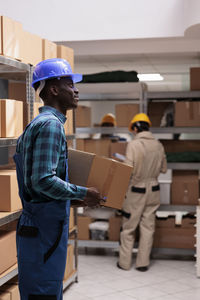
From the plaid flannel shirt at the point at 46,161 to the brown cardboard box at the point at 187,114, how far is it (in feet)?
13.5

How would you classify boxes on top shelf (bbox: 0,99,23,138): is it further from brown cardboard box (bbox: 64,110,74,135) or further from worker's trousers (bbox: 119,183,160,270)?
worker's trousers (bbox: 119,183,160,270)

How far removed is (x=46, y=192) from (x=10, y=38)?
174 cm

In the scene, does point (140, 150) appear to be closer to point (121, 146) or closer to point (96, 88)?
point (121, 146)

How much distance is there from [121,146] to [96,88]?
898mm

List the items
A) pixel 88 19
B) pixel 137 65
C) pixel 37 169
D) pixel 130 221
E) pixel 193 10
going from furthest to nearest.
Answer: pixel 137 65
pixel 130 221
pixel 88 19
pixel 193 10
pixel 37 169

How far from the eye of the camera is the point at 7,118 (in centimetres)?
350

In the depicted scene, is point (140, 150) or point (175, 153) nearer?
point (140, 150)

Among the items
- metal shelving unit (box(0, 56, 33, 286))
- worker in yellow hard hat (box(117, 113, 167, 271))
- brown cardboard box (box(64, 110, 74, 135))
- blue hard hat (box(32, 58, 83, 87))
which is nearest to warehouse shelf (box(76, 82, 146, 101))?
worker in yellow hard hat (box(117, 113, 167, 271))

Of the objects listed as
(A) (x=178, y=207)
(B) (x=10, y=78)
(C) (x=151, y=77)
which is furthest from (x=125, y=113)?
(C) (x=151, y=77)

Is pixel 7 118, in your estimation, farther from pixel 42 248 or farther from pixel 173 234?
pixel 173 234

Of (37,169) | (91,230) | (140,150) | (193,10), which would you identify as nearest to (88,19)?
(193,10)

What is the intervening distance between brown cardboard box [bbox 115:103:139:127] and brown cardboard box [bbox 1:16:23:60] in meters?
2.97

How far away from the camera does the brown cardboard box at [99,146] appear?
21.7 ft

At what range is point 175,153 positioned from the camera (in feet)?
21.0
